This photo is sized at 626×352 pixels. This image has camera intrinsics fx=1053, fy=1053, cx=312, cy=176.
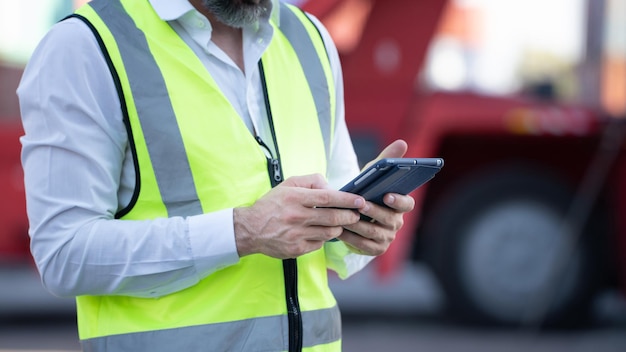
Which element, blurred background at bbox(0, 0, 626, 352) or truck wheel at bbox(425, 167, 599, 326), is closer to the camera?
blurred background at bbox(0, 0, 626, 352)

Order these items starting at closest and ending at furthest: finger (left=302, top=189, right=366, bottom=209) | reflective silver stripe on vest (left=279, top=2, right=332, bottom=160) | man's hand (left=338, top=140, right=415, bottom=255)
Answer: finger (left=302, top=189, right=366, bottom=209) → man's hand (left=338, top=140, right=415, bottom=255) → reflective silver stripe on vest (left=279, top=2, right=332, bottom=160)

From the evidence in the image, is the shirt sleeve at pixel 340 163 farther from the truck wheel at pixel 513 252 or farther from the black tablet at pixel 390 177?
the truck wheel at pixel 513 252

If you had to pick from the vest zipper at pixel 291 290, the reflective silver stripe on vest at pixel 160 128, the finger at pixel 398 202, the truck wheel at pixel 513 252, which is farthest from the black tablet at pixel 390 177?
the truck wheel at pixel 513 252

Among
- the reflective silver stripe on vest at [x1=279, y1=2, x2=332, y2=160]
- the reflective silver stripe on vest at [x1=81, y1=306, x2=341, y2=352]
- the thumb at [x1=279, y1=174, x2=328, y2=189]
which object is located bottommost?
the reflective silver stripe on vest at [x1=81, y1=306, x2=341, y2=352]

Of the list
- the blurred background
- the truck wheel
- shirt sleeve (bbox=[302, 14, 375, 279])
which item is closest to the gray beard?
shirt sleeve (bbox=[302, 14, 375, 279])

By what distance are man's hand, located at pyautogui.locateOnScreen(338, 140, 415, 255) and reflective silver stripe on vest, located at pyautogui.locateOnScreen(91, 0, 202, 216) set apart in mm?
259

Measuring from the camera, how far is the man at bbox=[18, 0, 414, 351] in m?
1.64

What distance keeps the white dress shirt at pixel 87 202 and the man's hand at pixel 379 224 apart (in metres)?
0.21

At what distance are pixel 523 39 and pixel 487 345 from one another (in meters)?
1.73

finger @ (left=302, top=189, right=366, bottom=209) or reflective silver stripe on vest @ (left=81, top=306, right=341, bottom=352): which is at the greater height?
finger @ (left=302, top=189, right=366, bottom=209)

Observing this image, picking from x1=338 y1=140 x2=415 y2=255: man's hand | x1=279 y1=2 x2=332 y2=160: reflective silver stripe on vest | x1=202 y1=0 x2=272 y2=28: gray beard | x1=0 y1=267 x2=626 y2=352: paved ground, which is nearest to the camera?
x1=338 y1=140 x2=415 y2=255: man's hand

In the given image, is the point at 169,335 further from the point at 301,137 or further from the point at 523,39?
the point at 523,39

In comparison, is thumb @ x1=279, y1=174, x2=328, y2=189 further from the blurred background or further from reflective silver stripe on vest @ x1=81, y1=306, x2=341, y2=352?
the blurred background

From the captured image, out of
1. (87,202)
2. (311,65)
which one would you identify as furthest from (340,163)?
(87,202)
